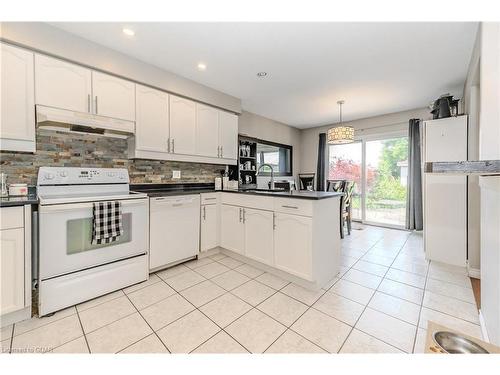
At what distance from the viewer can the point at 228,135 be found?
11.7 ft

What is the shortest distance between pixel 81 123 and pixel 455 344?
3007mm

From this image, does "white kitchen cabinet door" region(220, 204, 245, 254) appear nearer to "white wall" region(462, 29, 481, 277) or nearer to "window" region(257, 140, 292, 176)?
"window" region(257, 140, 292, 176)

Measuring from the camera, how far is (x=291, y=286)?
2.24 metres

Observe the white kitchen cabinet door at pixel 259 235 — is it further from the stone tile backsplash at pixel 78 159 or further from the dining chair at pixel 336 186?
the dining chair at pixel 336 186

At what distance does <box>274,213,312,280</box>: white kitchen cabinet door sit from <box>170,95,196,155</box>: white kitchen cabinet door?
1.61 m

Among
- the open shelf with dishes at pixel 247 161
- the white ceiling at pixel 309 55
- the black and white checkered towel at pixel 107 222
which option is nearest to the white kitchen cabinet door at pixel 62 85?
the white ceiling at pixel 309 55

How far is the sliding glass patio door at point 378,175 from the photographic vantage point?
4629 millimetres

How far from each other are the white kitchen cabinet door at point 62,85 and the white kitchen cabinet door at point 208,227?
5.55 feet

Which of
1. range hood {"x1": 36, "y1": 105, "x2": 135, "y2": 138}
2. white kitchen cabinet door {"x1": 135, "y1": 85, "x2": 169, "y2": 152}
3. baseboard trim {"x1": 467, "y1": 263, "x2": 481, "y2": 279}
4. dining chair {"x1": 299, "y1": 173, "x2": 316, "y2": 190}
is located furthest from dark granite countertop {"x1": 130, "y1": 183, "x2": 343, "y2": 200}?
dining chair {"x1": 299, "y1": 173, "x2": 316, "y2": 190}

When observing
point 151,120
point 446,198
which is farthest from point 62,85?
point 446,198

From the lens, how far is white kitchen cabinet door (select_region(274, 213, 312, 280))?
2.12 metres
